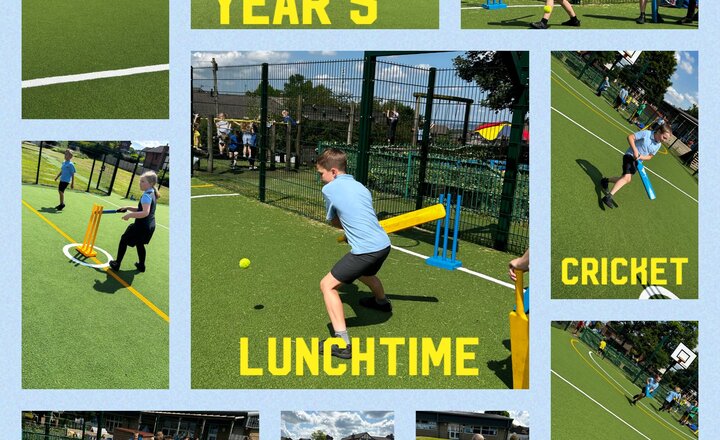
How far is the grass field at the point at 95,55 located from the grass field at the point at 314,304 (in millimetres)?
1842

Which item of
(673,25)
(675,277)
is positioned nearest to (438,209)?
(675,277)

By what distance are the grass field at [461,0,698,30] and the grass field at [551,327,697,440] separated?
434 centimetres

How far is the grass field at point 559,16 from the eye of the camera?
23.7ft

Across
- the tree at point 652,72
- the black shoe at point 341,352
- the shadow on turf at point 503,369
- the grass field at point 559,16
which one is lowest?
the shadow on turf at point 503,369

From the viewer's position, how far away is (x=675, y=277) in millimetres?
4594

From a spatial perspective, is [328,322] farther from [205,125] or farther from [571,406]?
[205,125]

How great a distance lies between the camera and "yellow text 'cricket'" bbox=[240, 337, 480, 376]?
12.7ft

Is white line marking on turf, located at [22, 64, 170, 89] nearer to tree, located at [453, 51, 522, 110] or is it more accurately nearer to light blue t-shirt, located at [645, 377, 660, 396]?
tree, located at [453, 51, 522, 110]

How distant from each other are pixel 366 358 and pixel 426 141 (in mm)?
4710

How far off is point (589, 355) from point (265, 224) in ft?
15.4

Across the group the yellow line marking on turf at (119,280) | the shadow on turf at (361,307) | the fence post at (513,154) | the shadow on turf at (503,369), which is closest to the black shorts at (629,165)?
the fence post at (513,154)

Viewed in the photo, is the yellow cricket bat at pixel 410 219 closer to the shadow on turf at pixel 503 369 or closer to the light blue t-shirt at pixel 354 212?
the light blue t-shirt at pixel 354 212

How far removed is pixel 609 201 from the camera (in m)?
5.30

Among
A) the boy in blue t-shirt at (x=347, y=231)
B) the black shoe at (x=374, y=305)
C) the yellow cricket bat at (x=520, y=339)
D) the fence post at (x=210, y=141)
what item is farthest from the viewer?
the fence post at (x=210, y=141)
